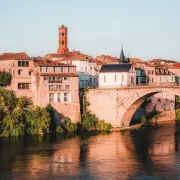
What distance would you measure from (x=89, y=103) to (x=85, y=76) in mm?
9721

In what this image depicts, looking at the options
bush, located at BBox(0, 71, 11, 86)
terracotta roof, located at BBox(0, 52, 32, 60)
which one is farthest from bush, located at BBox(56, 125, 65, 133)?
terracotta roof, located at BBox(0, 52, 32, 60)

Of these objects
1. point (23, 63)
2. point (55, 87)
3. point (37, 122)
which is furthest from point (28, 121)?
point (23, 63)

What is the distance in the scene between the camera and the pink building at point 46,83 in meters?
48.9

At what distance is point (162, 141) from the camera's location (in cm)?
4328

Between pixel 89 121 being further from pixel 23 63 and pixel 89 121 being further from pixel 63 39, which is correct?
pixel 63 39

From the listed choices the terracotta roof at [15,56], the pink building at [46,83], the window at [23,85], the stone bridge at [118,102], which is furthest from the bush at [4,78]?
the stone bridge at [118,102]

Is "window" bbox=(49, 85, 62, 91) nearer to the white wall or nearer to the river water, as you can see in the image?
the river water

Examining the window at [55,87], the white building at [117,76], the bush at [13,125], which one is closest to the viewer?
the bush at [13,125]

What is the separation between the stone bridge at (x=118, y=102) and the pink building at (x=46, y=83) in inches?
93.2

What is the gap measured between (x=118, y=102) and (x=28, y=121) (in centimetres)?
994

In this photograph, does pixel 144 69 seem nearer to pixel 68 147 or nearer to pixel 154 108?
pixel 154 108

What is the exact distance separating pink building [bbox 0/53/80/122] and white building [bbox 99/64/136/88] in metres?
5.37

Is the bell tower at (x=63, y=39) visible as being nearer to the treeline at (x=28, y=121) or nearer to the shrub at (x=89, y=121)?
the shrub at (x=89, y=121)

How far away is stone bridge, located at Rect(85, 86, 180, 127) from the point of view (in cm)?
4972
